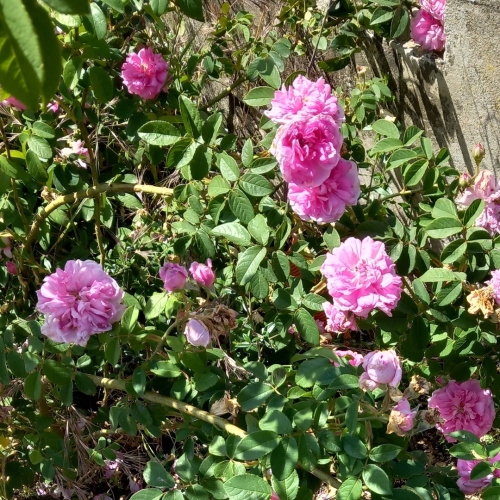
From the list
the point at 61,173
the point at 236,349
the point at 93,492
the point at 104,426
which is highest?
the point at 61,173

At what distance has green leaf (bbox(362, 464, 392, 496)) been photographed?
1.20 metres

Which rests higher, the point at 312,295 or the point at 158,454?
the point at 312,295

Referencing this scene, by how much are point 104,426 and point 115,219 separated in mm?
796

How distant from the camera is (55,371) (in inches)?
61.1

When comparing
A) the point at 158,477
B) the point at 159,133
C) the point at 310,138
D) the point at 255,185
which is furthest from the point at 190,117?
the point at 158,477

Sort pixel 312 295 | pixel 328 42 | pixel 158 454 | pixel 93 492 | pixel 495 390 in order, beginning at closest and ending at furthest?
pixel 312 295 → pixel 495 390 → pixel 158 454 → pixel 93 492 → pixel 328 42

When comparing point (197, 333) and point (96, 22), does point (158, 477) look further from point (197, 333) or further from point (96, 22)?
point (96, 22)

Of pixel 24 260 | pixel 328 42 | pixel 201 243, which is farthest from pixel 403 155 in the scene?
pixel 24 260

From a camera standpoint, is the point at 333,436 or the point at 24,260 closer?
the point at 333,436

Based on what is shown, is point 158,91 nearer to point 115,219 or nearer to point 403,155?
point 115,219

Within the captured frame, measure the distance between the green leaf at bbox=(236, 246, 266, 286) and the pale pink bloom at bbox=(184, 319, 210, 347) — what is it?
13 centimetres

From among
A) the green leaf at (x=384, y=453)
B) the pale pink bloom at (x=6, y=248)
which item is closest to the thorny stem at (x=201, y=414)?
the green leaf at (x=384, y=453)

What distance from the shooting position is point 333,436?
4.24 feet

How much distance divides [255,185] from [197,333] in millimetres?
349
